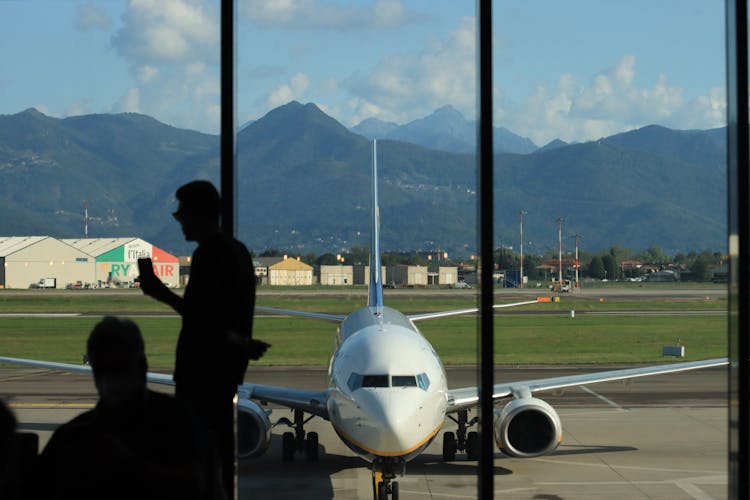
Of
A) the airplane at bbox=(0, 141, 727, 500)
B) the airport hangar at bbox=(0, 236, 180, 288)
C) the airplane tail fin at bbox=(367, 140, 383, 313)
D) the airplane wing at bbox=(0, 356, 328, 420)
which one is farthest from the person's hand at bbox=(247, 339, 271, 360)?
the airport hangar at bbox=(0, 236, 180, 288)

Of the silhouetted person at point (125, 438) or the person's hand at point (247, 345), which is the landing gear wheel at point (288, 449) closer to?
the person's hand at point (247, 345)

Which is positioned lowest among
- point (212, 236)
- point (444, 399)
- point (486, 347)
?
point (444, 399)

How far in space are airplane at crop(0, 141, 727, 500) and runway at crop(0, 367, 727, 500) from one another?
64cm

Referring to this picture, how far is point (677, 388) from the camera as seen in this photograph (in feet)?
98.0

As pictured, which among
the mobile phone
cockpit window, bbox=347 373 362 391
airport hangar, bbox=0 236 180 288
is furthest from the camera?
airport hangar, bbox=0 236 180 288

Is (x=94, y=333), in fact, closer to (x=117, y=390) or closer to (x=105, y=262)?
(x=117, y=390)

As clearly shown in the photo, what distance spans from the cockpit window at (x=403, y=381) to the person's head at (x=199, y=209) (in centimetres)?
978

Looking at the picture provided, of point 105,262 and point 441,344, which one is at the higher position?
point 105,262

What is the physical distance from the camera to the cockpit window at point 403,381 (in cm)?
1395

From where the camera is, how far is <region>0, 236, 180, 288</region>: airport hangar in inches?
2278

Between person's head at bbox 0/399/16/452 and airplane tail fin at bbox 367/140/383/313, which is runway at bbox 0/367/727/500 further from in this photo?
person's head at bbox 0/399/16/452

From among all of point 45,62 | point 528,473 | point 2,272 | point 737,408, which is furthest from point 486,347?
point 2,272

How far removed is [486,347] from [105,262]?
56925 mm

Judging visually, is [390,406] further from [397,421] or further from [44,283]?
[44,283]
